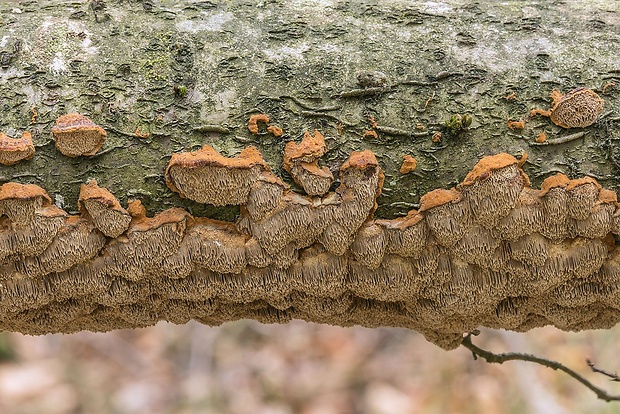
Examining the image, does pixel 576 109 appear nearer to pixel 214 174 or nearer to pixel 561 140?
pixel 561 140

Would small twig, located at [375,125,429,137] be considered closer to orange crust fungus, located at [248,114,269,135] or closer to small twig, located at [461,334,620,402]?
orange crust fungus, located at [248,114,269,135]

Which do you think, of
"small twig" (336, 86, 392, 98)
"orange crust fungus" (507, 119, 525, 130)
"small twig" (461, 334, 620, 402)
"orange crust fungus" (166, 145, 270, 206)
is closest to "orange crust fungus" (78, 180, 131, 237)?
"orange crust fungus" (166, 145, 270, 206)

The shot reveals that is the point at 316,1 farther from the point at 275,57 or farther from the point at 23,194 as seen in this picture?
the point at 23,194

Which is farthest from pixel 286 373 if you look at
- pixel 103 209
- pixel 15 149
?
pixel 15 149

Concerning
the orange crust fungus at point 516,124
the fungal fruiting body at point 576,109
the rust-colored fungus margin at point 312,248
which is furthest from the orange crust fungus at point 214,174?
the fungal fruiting body at point 576,109

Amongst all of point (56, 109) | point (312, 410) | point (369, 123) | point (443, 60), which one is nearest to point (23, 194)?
point (56, 109)

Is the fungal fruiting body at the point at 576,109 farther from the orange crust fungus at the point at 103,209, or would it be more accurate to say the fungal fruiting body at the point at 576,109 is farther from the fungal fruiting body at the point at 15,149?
the fungal fruiting body at the point at 15,149
